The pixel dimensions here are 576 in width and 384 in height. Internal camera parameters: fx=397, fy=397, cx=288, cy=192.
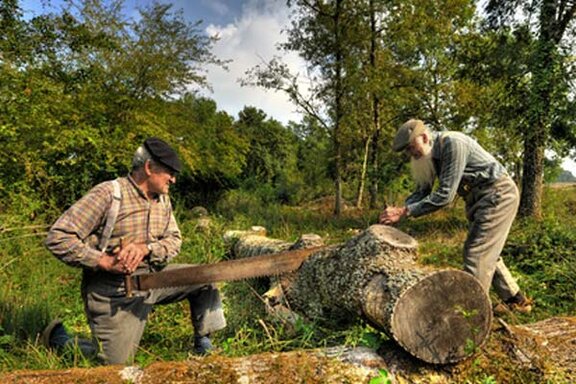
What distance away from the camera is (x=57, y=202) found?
887cm

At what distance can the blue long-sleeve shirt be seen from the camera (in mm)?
3631

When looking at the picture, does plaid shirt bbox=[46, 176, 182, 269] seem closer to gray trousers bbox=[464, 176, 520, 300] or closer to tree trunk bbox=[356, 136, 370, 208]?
gray trousers bbox=[464, 176, 520, 300]

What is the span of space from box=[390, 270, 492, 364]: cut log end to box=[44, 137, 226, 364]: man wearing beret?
1.63m

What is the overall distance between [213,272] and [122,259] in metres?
0.74

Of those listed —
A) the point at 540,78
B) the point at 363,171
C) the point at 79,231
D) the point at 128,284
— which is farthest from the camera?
the point at 363,171

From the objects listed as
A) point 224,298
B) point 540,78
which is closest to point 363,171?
point 540,78

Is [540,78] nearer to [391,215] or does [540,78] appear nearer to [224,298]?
[391,215]

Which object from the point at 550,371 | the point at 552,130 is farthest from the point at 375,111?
the point at 550,371

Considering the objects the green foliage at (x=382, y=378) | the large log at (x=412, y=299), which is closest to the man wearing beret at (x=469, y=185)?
the large log at (x=412, y=299)

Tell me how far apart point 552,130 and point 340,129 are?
20.8ft

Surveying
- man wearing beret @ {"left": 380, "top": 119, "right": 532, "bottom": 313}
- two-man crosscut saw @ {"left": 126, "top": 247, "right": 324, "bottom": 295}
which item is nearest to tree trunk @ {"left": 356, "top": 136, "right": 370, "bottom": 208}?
man wearing beret @ {"left": 380, "top": 119, "right": 532, "bottom": 313}

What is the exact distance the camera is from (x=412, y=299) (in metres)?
2.43

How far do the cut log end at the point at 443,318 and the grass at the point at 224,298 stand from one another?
27 cm

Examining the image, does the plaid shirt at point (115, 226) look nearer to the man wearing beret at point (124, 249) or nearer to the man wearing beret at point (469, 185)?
the man wearing beret at point (124, 249)
